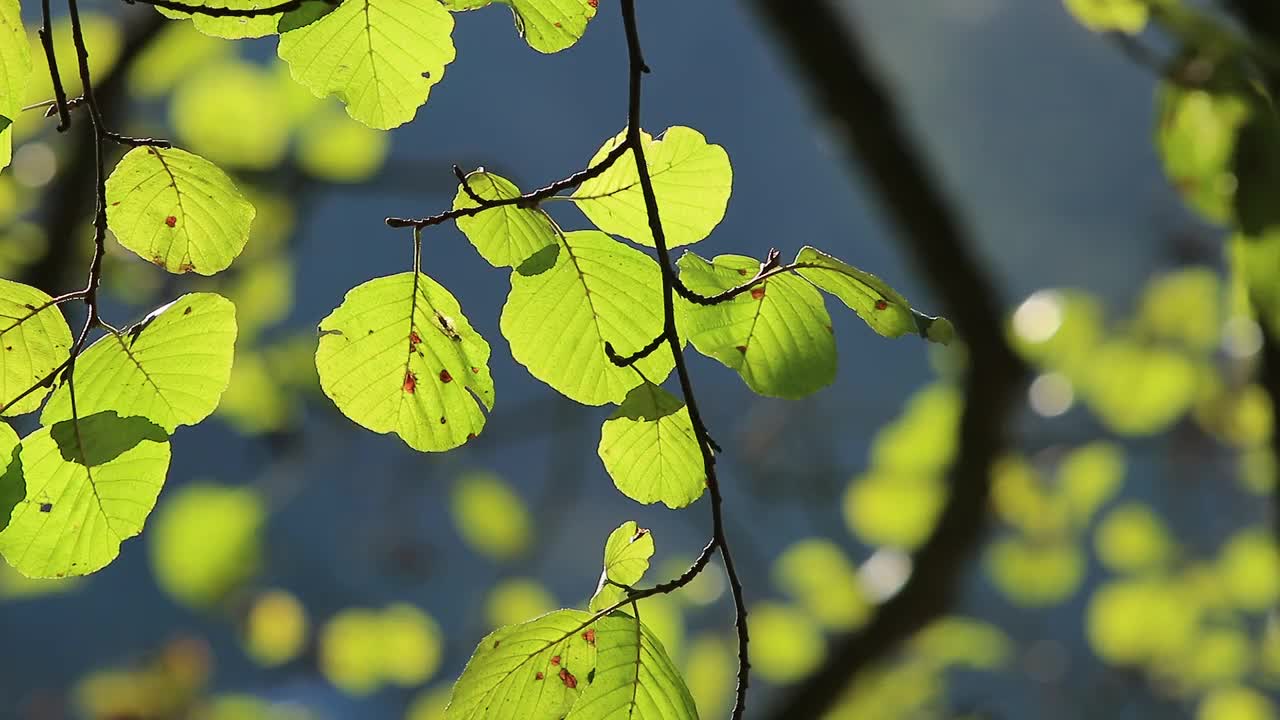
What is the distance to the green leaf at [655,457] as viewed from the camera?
1.42ft

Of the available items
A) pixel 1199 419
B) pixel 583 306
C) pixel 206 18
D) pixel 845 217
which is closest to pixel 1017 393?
pixel 1199 419

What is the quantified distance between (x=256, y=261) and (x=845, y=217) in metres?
2.42

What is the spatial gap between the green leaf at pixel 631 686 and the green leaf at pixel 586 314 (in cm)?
10

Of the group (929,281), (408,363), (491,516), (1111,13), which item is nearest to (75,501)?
(408,363)

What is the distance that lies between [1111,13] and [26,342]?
3.10 ft

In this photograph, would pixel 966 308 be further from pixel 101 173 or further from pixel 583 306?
pixel 101 173

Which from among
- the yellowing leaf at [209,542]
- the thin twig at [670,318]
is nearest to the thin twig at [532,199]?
the thin twig at [670,318]

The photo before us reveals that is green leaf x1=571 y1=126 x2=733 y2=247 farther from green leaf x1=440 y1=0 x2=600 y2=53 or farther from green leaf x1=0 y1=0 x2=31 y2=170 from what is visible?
green leaf x1=0 y1=0 x2=31 y2=170

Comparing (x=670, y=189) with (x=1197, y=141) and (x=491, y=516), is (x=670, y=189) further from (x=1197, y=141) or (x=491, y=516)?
(x=491, y=516)

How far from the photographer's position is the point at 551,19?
1.32ft

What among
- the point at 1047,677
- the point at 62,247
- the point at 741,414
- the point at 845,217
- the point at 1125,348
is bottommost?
the point at 741,414

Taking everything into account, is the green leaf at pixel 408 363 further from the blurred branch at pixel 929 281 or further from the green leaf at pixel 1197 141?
the blurred branch at pixel 929 281

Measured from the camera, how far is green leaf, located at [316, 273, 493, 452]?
1.38 ft

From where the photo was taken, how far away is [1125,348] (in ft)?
7.37
